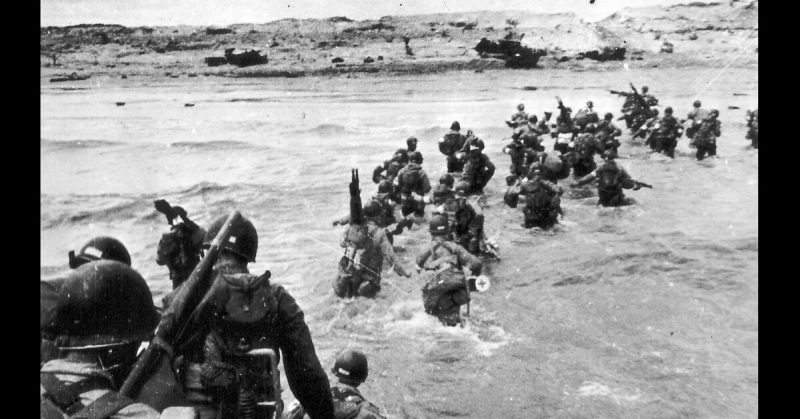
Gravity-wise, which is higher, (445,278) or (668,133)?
(668,133)

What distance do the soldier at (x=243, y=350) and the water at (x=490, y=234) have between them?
126 inches

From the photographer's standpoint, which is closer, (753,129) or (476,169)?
(476,169)

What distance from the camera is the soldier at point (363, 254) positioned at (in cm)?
890

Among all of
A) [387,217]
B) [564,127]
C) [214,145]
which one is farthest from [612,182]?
[214,145]

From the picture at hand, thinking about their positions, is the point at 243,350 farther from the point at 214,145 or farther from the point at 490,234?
the point at 214,145

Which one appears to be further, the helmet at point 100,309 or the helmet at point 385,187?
the helmet at point 385,187

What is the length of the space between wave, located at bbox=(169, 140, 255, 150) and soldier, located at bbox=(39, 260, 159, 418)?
58.2ft

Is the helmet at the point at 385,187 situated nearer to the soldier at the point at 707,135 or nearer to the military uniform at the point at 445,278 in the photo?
the military uniform at the point at 445,278

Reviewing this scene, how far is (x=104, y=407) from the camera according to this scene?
2.62 m

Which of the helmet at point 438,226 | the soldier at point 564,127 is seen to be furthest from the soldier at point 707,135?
the helmet at point 438,226

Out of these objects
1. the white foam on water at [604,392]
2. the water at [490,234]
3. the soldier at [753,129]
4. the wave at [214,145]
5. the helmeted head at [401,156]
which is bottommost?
the white foam on water at [604,392]

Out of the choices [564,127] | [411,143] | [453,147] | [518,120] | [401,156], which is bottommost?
[401,156]

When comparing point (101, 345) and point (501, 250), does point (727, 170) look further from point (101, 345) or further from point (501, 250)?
point (101, 345)

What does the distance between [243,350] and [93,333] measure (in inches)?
35.3
